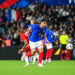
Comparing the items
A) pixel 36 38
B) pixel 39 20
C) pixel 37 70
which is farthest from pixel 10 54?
pixel 37 70

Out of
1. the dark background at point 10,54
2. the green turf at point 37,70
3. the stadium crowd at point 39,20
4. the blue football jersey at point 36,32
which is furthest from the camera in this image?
the stadium crowd at point 39,20

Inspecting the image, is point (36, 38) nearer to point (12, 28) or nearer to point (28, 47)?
point (28, 47)

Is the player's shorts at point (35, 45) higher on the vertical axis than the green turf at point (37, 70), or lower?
higher

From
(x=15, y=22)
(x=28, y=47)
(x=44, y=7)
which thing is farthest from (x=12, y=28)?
(x=28, y=47)

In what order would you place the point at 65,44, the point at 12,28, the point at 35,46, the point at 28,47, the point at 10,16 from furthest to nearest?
1. the point at 10,16
2. the point at 12,28
3. the point at 65,44
4. the point at 28,47
5. the point at 35,46

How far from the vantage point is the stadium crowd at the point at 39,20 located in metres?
23.9

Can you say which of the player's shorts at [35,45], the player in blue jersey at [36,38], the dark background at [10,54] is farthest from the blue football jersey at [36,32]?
the dark background at [10,54]

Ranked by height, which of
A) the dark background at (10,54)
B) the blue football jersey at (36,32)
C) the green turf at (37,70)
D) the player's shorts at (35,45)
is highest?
the blue football jersey at (36,32)

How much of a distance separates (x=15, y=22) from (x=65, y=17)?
343cm

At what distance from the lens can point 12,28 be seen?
25.1m

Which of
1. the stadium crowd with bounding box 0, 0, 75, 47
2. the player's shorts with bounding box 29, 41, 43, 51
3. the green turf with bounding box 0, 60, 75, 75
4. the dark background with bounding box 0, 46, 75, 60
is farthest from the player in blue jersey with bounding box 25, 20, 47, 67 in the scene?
the stadium crowd with bounding box 0, 0, 75, 47

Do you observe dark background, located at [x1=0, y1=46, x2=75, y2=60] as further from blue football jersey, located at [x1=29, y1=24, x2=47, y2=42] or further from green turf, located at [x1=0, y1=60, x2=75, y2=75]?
blue football jersey, located at [x1=29, y1=24, x2=47, y2=42]

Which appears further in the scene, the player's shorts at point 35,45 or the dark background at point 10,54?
the dark background at point 10,54

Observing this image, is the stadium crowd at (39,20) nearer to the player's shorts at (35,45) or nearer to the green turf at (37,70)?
the player's shorts at (35,45)
